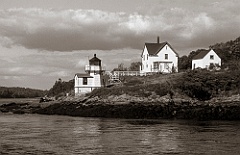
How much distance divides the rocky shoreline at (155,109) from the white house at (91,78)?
11.7 meters

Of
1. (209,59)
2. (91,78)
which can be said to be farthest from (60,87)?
(209,59)

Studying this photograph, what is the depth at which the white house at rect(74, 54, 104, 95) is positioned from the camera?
68.0m

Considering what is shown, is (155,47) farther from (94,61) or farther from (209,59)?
(94,61)

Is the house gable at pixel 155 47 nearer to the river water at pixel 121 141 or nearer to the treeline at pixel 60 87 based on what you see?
the treeline at pixel 60 87

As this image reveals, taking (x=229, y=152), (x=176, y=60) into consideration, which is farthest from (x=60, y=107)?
(x=229, y=152)

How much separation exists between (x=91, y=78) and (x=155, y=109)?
902 inches

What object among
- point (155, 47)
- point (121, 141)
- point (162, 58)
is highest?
point (155, 47)

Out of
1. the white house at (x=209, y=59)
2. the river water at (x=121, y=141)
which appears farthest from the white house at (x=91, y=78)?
the river water at (x=121, y=141)

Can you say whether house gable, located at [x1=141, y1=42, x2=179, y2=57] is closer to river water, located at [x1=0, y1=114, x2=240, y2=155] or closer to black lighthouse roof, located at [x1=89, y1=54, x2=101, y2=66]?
black lighthouse roof, located at [x1=89, y1=54, x2=101, y2=66]

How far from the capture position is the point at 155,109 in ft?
155

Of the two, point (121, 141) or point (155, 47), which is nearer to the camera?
point (121, 141)

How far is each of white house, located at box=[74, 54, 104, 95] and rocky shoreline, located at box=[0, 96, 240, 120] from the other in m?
11.7

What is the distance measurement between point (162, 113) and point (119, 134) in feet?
54.5

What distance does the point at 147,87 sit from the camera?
53.7 metres
